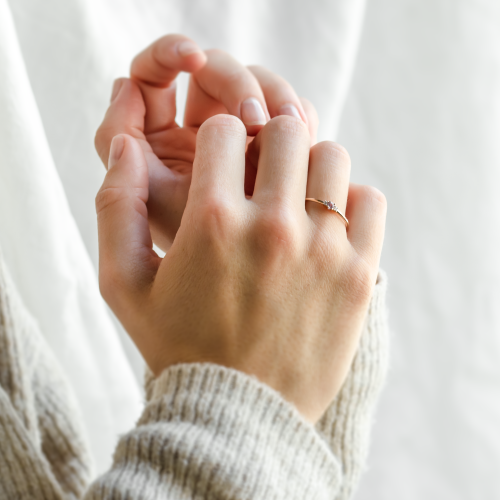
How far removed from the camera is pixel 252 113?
1.49ft

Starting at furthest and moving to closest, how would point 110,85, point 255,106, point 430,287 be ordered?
point 430,287, point 110,85, point 255,106

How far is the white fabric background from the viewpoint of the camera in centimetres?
53

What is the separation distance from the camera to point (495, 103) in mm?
784

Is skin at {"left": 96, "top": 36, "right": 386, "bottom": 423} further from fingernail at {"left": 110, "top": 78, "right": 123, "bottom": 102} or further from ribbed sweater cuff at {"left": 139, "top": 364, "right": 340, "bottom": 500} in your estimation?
fingernail at {"left": 110, "top": 78, "right": 123, "bottom": 102}

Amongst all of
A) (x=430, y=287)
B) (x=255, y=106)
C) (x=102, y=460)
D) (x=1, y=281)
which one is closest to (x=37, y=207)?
(x=1, y=281)

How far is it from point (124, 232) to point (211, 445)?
0.53ft

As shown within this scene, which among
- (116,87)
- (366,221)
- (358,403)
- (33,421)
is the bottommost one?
(33,421)

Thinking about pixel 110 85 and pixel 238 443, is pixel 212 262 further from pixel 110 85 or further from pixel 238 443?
pixel 110 85

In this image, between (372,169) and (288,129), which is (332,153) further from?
(372,169)

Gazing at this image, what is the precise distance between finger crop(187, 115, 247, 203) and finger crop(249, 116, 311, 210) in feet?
0.06

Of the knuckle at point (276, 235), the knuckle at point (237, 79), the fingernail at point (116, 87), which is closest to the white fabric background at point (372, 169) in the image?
the fingernail at point (116, 87)

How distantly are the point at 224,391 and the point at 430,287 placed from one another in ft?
2.04

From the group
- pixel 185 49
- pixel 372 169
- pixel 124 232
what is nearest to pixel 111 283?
pixel 124 232

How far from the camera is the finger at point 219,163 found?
0.35m
